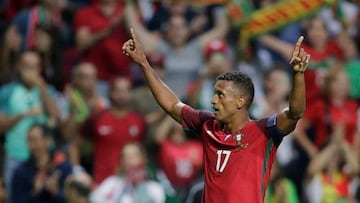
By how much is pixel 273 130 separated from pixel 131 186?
387 cm

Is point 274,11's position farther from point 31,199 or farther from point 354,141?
point 31,199

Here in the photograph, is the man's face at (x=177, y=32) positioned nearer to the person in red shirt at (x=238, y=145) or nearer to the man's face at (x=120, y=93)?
the man's face at (x=120, y=93)

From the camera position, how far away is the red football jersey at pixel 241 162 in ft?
24.1

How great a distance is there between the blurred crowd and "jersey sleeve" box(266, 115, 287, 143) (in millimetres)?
3233

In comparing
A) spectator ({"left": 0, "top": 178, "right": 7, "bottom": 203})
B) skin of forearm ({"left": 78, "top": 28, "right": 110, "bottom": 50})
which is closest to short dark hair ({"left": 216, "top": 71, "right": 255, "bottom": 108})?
spectator ({"left": 0, "top": 178, "right": 7, "bottom": 203})

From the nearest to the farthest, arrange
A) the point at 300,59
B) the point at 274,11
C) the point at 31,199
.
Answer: the point at 300,59
the point at 31,199
the point at 274,11

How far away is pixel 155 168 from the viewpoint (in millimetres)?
11570

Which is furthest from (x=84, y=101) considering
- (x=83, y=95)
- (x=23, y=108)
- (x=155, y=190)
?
(x=155, y=190)

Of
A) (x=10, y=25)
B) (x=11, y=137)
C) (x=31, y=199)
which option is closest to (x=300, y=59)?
A: (x=31, y=199)

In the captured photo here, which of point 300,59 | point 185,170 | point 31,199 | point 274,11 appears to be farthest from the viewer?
point 274,11

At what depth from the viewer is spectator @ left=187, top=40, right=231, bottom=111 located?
11758 millimetres

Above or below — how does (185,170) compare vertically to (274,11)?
below

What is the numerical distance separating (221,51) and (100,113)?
150 centimetres

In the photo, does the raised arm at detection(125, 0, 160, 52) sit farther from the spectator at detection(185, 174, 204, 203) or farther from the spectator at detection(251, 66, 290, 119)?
the spectator at detection(185, 174, 204, 203)
